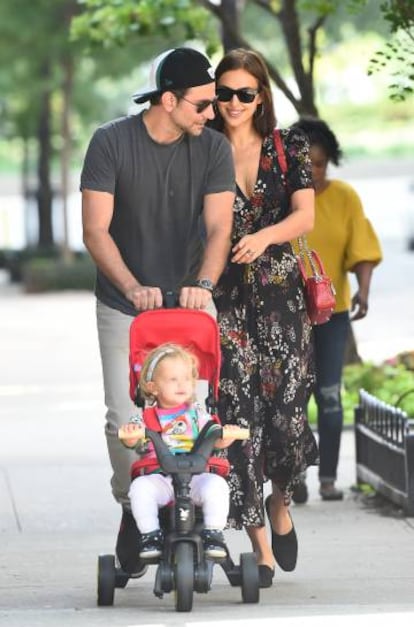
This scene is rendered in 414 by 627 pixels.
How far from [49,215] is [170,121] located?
98.9ft

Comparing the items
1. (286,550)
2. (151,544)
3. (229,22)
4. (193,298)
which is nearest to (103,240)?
(193,298)

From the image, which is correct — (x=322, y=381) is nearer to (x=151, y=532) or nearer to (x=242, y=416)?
(x=242, y=416)

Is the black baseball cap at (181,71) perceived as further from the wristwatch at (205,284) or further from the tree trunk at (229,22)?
the tree trunk at (229,22)

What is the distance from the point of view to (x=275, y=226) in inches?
266

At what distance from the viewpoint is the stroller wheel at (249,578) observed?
247 inches

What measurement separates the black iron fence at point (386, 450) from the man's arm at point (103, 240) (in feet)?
8.98

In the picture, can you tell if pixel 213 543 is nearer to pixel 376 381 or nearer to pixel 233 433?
pixel 233 433

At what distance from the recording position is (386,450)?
9211 millimetres

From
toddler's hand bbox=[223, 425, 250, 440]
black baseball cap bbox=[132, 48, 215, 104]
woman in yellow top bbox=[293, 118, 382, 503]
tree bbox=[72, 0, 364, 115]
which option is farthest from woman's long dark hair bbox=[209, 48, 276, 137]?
tree bbox=[72, 0, 364, 115]

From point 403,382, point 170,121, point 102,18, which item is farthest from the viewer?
point 102,18

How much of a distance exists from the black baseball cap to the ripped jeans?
271 cm

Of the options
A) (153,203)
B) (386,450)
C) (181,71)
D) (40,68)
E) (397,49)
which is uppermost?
(40,68)

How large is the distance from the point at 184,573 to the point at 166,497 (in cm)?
29

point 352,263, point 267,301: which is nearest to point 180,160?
point 267,301
